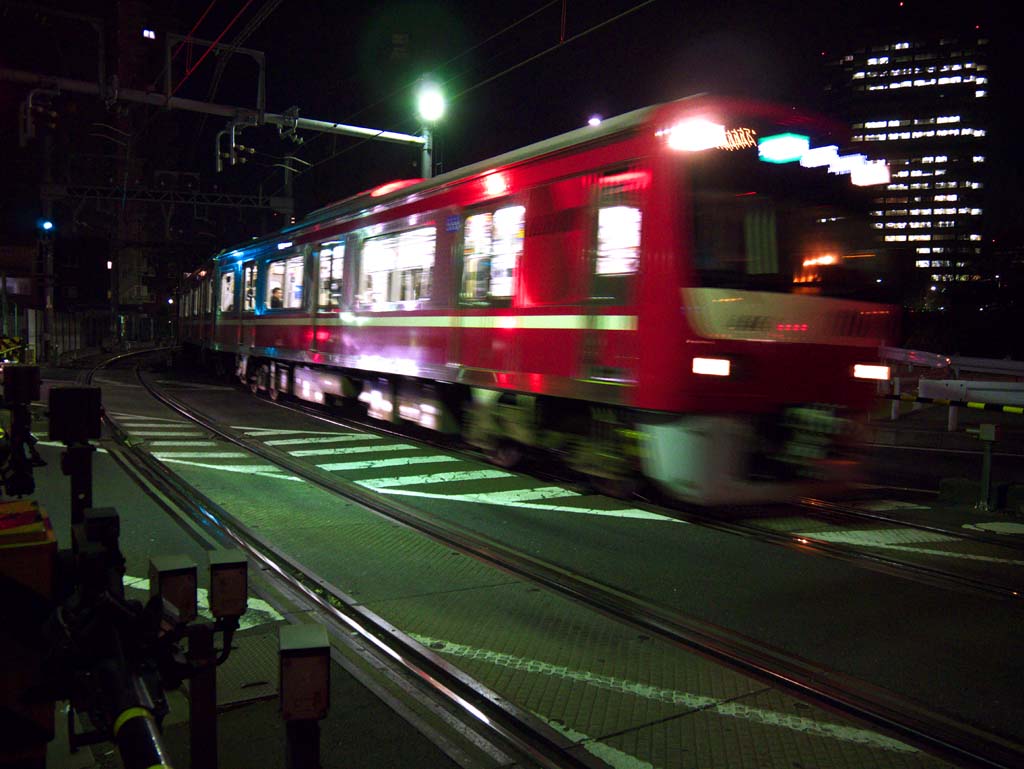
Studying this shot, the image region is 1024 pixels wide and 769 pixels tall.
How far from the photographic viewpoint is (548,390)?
8203mm

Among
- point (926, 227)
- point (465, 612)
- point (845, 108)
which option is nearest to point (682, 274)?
point (465, 612)

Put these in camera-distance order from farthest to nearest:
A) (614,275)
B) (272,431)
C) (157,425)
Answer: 1. (157,425)
2. (272,431)
3. (614,275)

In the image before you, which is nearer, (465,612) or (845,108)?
(465,612)

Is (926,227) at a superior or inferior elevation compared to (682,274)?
superior

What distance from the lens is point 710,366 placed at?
6648mm

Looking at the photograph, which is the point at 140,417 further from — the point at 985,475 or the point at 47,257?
the point at 47,257

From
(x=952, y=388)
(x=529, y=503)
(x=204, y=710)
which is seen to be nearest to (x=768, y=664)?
(x=204, y=710)

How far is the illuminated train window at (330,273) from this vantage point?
44.4 feet

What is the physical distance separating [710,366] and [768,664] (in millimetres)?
2972

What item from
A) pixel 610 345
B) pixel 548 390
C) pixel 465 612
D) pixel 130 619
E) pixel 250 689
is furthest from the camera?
pixel 548 390

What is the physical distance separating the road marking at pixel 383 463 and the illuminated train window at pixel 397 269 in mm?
2164

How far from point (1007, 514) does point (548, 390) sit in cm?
469

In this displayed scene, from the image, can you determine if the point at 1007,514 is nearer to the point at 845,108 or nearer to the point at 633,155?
the point at 633,155

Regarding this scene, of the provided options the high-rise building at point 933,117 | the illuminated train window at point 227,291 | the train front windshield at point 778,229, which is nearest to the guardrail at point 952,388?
the train front windshield at point 778,229
